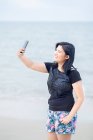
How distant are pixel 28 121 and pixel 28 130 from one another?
459mm

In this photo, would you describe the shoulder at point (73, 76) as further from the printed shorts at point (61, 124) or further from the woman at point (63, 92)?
the printed shorts at point (61, 124)

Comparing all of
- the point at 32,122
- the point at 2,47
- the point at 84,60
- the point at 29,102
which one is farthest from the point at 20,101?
the point at 2,47

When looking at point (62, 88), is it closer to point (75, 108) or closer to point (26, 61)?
point (75, 108)

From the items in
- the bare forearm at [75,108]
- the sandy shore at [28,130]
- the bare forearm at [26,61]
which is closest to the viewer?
the bare forearm at [75,108]

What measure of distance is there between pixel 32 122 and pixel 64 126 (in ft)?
6.60

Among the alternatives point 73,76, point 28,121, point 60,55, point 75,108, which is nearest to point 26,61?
point 60,55

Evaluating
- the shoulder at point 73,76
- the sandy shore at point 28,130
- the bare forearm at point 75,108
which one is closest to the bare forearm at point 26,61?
the shoulder at point 73,76

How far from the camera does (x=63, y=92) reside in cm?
285

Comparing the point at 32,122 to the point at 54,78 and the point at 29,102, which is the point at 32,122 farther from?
the point at 54,78

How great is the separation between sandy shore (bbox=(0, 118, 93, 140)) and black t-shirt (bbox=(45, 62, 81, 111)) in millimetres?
1281

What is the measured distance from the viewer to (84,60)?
13750 mm

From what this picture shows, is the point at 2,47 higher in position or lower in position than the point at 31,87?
higher

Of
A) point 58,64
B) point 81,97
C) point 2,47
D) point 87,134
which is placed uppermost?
point 2,47

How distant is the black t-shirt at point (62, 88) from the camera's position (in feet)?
9.31
